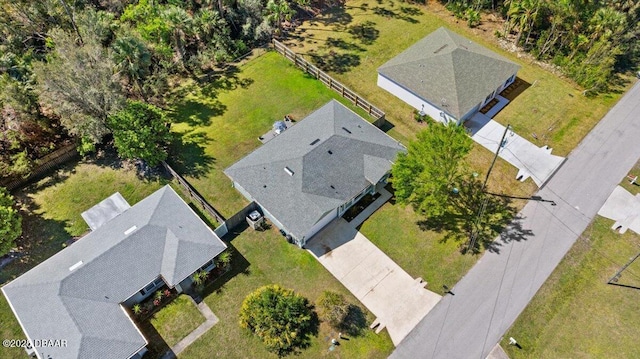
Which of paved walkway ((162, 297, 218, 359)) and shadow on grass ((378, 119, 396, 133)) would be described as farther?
shadow on grass ((378, 119, 396, 133))

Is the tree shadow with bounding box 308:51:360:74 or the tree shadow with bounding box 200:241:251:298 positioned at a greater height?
the tree shadow with bounding box 308:51:360:74

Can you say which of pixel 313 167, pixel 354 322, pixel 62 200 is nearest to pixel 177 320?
pixel 354 322

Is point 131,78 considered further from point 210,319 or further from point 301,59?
point 210,319

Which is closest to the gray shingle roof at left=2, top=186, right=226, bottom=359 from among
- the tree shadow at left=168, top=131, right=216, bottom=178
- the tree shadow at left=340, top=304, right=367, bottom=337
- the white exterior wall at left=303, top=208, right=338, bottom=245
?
the tree shadow at left=168, top=131, right=216, bottom=178

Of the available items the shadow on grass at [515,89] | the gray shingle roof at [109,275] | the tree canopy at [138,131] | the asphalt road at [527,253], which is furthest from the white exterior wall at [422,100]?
the gray shingle roof at [109,275]

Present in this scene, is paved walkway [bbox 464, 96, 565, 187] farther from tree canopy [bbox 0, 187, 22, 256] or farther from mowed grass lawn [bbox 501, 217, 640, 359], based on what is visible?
tree canopy [bbox 0, 187, 22, 256]

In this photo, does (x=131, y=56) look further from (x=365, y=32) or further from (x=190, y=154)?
(x=365, y=32)

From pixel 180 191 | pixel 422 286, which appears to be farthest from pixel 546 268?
pixel 180 191
